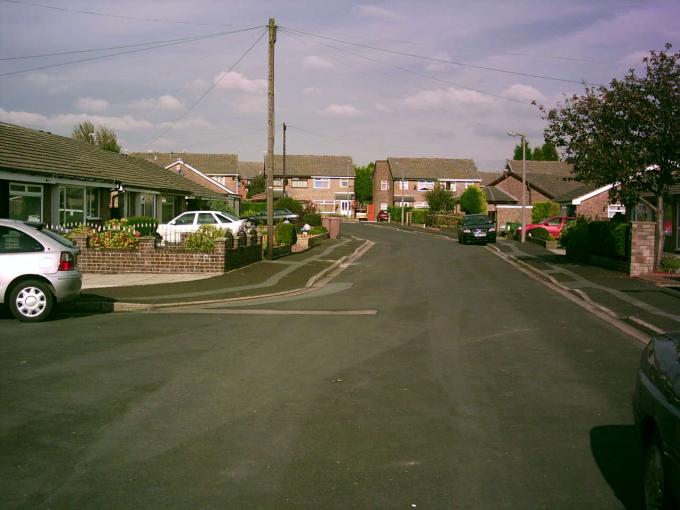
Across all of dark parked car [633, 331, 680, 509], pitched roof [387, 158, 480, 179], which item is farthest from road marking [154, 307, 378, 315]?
pitched roof [387, 158, 480, 179]

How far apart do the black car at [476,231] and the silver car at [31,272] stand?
99.6 ft

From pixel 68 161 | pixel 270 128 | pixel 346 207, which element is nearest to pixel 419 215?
pixel 346 207

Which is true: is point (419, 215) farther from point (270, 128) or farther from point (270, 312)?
point (270, 312)

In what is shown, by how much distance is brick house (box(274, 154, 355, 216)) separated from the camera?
8931 cm

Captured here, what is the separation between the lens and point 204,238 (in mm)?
20703

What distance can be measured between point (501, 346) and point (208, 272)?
1200 centimetres

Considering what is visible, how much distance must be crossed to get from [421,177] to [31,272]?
78.7m

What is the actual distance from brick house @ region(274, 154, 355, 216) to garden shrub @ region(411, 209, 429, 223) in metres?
20.4

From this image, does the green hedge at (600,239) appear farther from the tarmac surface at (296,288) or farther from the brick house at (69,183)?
the brick house at (69,183)

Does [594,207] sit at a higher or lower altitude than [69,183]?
lower

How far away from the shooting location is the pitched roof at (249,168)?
335 ft

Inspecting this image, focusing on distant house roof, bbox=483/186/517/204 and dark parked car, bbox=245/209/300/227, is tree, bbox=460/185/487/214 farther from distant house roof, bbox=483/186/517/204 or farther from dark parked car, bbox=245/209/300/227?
dark parked car, bbox=245/209/300/227

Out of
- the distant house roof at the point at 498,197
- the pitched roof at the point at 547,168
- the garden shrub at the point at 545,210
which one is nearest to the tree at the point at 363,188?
the pitched roof at the point at 547,168

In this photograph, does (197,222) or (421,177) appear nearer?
(197,222)
